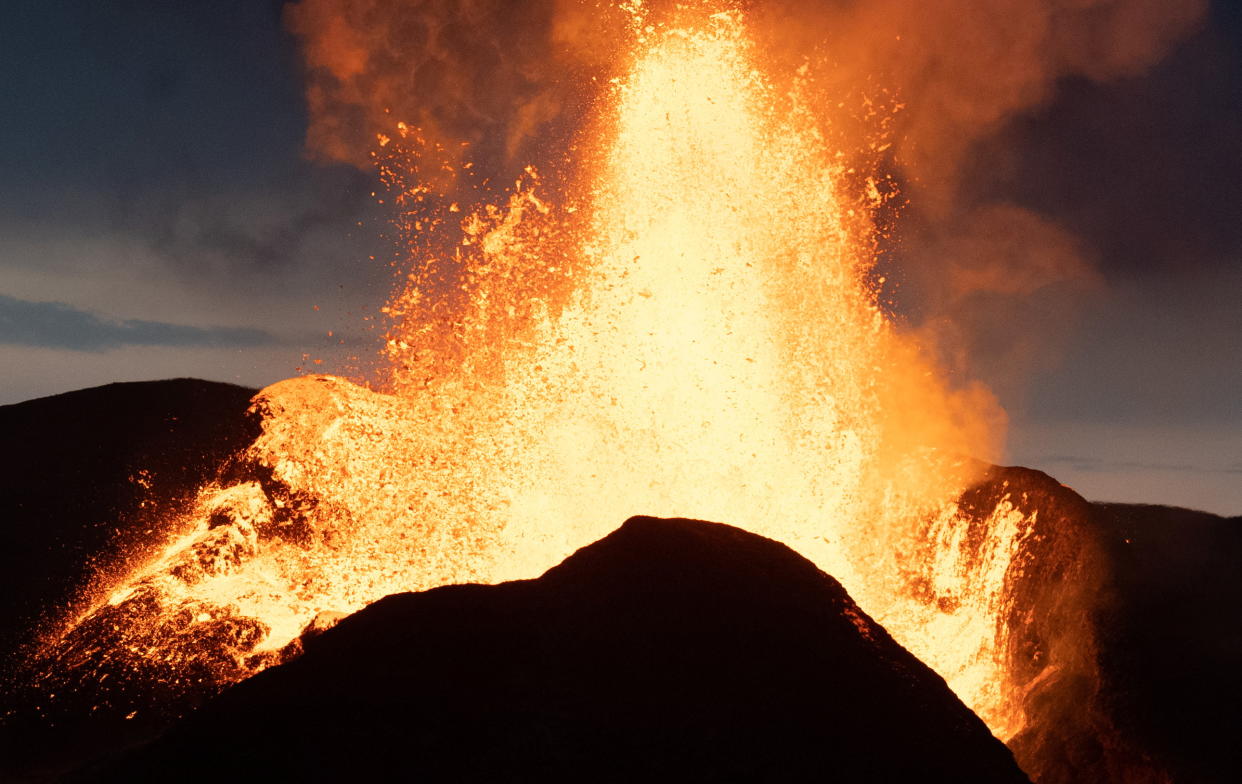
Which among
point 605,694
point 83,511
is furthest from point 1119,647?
point 83,511

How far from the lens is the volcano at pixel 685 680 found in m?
5.53

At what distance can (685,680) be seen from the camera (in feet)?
19.6

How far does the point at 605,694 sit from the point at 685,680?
585 mm

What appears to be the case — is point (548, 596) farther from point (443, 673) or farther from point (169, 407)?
point (169, 407)

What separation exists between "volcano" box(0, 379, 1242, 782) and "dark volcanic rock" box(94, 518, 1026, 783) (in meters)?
0.02

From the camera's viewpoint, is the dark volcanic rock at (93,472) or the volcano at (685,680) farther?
the dark volcanic rock at (93,472)

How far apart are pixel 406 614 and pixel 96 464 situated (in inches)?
588

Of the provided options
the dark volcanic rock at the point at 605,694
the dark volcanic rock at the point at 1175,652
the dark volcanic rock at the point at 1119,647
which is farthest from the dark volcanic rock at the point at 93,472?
the dark volcanic rock at the point at 1175,652

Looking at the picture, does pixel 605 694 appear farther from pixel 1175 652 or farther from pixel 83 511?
pixel 83 511

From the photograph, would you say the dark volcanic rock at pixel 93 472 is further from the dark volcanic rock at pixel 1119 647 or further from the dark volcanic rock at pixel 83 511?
the dark volcanic rock at pixel 1119 647

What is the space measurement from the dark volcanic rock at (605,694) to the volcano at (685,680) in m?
0.02

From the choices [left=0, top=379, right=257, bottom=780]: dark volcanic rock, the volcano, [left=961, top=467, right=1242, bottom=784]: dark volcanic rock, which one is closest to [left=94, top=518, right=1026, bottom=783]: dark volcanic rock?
the volcano

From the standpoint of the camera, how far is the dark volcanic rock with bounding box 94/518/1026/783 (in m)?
5.39

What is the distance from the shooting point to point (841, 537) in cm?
1483
